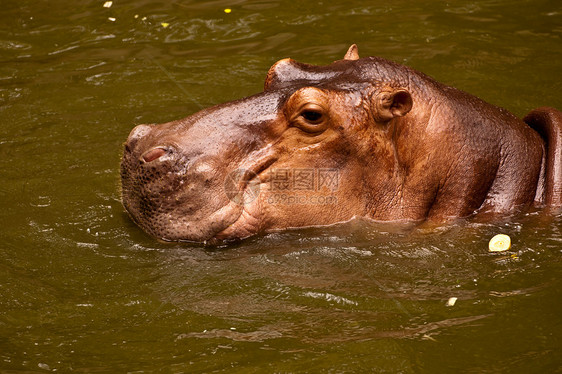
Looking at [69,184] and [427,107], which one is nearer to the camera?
[427,107]

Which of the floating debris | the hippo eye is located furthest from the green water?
the hippo eye

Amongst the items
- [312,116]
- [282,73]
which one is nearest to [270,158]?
[312,116]

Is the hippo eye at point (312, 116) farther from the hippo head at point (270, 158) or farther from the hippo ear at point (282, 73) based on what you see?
the hippo ear at point (282, 73)

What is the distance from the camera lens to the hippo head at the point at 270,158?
5.28 m

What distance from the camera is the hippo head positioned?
5.28 meters

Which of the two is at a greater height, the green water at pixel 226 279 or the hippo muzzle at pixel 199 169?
the hippo muzzle at pixel 199 169

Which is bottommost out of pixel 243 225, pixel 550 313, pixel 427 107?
pixel 550 313

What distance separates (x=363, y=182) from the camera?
18.3ft

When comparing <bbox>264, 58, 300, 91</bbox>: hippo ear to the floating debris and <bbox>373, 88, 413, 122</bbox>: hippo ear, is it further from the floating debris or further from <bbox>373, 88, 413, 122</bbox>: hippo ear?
the floating debris

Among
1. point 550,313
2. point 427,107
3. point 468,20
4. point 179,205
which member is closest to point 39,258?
point 179,205

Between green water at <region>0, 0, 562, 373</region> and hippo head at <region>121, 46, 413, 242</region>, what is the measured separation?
0.21 m

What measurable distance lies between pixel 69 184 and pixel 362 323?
3.22 meters

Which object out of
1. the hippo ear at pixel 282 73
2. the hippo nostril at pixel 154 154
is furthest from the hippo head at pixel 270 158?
the hippo ear at pixel 282 73

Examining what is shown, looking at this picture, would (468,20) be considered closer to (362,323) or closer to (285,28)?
(285,28)
